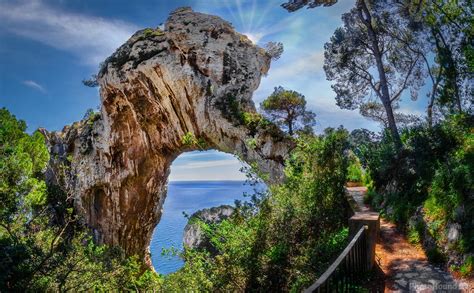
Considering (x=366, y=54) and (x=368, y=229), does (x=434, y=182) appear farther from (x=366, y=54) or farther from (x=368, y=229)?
(x=366, y=54)

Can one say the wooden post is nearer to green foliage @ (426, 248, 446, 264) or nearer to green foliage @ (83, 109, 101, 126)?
green foliage @ (426, 248, 446, 264)

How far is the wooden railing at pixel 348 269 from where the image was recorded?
336cm

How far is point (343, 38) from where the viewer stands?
63.0 feet

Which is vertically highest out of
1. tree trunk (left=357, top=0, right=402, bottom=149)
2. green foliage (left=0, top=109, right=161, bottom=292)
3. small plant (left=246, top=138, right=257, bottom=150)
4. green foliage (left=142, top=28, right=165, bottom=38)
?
green foliage (left=142, top=28, right=165, bottom=38)

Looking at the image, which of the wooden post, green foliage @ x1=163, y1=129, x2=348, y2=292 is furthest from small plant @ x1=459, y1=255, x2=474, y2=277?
green foliage @ x1=163, y1=129, x2=348, y2=292

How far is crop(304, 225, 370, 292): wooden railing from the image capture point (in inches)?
132

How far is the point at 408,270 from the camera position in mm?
6457

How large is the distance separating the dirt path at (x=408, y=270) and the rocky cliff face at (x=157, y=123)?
5937 mm

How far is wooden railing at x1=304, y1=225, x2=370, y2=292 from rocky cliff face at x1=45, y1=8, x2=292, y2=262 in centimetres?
768

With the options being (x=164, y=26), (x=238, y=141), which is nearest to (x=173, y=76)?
(x=164, y=26)

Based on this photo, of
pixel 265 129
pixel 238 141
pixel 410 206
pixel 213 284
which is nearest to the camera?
pixel 213 284

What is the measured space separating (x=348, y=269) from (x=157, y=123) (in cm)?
1682

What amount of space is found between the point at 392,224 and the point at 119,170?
17216mm

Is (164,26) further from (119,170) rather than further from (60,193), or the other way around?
(60,193)
